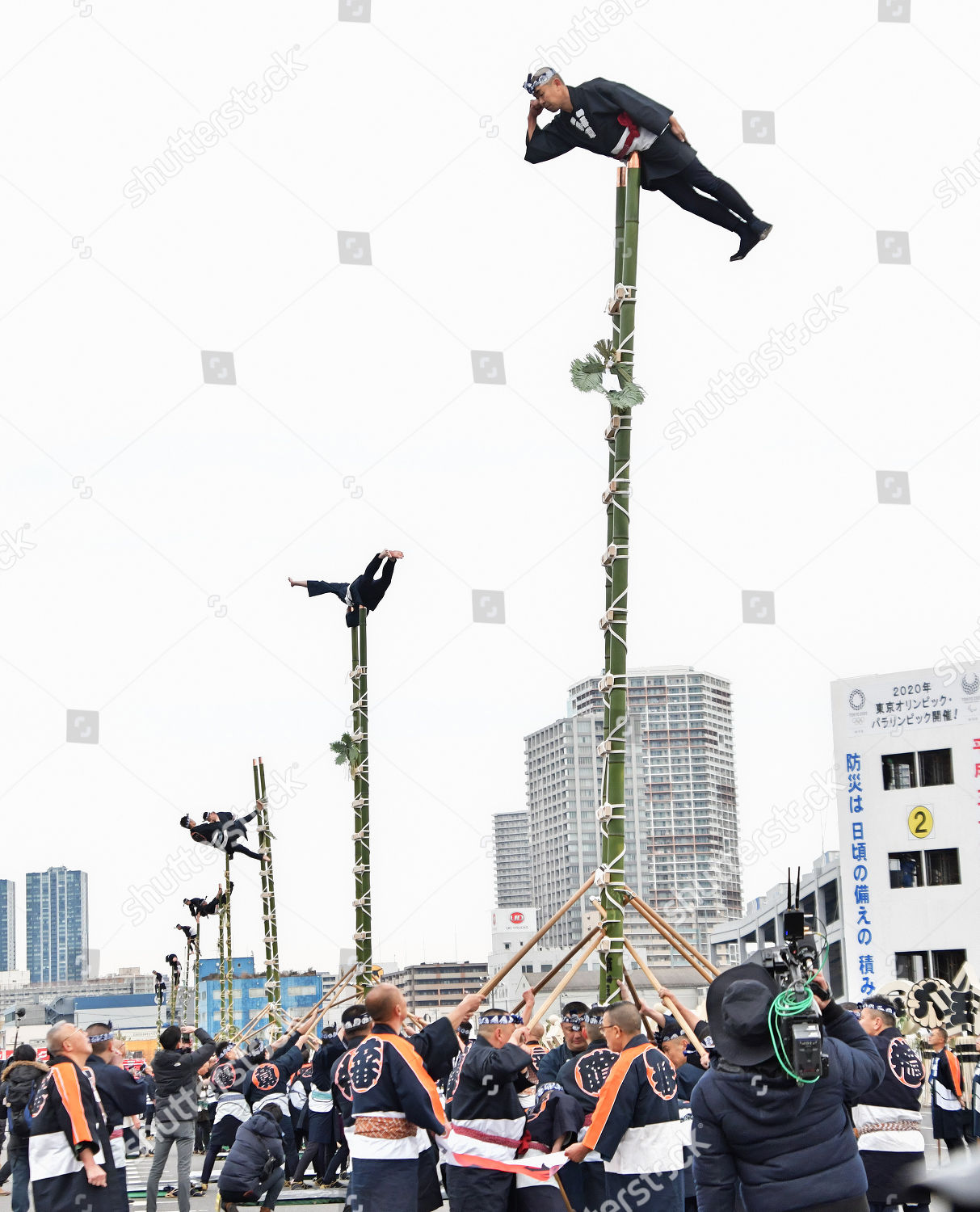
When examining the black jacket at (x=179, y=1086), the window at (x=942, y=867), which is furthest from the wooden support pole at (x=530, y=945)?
the window at (x=942, y=867)

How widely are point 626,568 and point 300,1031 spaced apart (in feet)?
24.5

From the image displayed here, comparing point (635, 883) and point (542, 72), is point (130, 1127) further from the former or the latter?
point (635, 883)

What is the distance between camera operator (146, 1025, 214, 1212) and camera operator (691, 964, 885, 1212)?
415 inches

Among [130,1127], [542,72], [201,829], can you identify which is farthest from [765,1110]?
[201,829]

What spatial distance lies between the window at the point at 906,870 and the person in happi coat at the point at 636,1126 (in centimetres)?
4162

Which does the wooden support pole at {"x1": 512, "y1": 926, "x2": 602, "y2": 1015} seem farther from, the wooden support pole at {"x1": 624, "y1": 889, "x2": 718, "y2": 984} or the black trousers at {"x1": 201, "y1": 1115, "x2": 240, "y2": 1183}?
the black trousers at {"x1": 201, "y1": 1115, "x2": 240, "y2": 1183}

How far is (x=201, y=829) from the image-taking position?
82.6 ft

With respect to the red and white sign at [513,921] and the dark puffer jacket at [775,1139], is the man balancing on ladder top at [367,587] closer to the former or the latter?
the dark puffer jacket at [775,1139]

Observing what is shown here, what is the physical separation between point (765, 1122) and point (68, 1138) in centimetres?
582

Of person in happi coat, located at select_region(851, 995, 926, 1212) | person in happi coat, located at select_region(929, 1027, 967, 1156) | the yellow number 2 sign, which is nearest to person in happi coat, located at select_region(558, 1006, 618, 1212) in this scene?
person in happi coat, located at select_region(851, 995, 926, 1212)

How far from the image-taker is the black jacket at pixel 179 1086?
15.0m

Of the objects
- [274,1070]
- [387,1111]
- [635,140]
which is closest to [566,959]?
[387,1111]

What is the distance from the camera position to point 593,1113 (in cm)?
894

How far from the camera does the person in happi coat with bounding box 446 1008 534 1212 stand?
29.3 ft
